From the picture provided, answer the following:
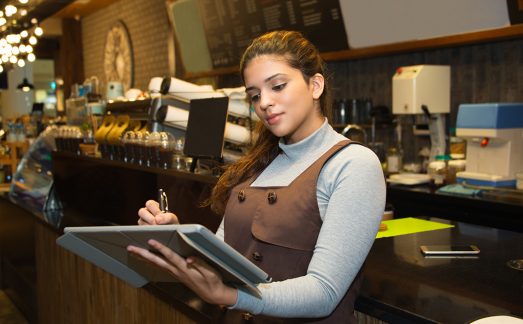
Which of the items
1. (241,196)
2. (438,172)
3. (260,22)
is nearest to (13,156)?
(260,22)

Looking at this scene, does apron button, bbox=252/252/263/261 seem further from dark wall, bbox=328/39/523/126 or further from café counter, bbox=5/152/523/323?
dark wall, bbox=328/39/523/126

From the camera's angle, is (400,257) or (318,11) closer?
(400,257)

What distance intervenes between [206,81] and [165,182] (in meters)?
4.18

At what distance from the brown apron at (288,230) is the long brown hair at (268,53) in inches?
5.7

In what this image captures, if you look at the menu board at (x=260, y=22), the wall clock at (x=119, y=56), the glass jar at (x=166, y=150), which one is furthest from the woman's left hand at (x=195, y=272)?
the wall clock at (x=119, y=56)

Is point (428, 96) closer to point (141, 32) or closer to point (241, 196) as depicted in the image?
point (241, 196)

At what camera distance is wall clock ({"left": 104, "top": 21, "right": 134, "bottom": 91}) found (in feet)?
28.2

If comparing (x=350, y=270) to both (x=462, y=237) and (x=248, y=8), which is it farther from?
(x=248, y=8)

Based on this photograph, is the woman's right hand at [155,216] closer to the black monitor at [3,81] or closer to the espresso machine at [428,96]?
the espresso machine at [428,96]

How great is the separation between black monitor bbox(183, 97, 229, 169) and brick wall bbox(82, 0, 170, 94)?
4.96 m

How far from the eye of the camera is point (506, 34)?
3.44 meters

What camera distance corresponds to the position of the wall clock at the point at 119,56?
8.61m

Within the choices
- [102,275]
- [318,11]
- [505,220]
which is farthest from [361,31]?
[102,275]

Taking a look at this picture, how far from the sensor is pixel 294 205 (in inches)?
54.3
